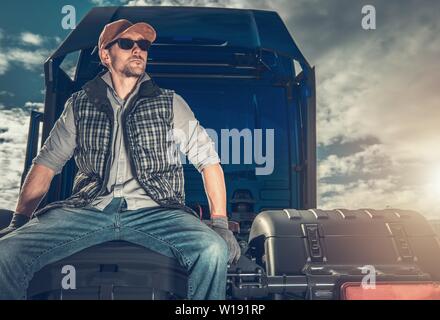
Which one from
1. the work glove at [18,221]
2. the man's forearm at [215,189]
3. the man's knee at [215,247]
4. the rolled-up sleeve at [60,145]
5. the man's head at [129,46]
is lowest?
the man's knee at [215,247]

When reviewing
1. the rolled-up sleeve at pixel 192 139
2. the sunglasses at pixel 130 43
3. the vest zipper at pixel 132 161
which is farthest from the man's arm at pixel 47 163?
the rolled-up sleeve at pixel 192 139

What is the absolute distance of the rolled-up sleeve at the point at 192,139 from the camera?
302 cm

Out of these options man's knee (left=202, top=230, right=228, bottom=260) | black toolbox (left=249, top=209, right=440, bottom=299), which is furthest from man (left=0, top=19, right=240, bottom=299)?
black toolbox (left=249, top=209, right=440, bottom=299)

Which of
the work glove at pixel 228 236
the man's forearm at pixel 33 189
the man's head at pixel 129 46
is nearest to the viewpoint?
the work glove at pixel 228 236

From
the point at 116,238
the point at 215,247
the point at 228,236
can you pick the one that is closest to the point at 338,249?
the point at 228,236

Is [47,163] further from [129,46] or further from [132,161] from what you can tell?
[129,46]

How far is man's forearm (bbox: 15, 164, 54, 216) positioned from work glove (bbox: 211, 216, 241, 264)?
1.11m

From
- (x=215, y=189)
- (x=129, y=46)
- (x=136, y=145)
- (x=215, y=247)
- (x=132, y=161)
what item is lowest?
(x=215, y=247)

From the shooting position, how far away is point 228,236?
2.85 meters

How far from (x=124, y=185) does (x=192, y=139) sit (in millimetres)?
512

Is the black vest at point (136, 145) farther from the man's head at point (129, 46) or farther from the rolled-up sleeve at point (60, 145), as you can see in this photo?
the man's head at point (129, 46)

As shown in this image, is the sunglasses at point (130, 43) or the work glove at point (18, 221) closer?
the work glove at point (18, 221)

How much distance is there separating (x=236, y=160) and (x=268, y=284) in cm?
219
